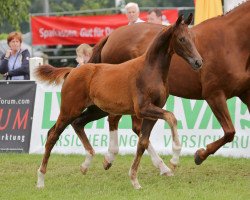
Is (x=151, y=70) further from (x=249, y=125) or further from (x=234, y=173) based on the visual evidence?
(x=249, y=125)

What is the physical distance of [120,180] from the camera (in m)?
9.07

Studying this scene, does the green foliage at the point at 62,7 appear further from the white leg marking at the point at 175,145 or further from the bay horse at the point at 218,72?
the white leg marking at the point at 175,145

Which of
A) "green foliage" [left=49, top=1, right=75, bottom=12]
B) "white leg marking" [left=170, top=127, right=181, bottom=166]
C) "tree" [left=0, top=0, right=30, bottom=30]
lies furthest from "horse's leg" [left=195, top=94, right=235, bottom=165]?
"green foliage" [left=49, top=1, right=75, bottom=12]

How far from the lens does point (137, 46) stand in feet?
33.2

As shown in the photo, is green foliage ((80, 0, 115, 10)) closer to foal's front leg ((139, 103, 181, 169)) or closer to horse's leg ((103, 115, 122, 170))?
horse's leg ((103, 115, 122, 170))

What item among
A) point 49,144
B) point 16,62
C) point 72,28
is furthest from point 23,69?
point 72,28

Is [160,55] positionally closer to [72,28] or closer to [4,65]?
[4,65]

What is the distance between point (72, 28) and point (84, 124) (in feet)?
33.2

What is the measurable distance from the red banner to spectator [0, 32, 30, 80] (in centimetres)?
573

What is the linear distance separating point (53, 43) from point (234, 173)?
35.1 ft

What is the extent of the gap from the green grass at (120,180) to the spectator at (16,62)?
1892mm

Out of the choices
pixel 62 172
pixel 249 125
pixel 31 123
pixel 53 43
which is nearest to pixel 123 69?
pixel 62 172

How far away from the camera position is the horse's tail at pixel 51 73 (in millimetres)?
9055

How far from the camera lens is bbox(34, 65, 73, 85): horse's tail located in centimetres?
905
